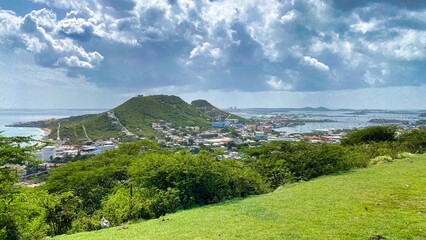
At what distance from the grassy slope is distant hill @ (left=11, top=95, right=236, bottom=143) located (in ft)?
328

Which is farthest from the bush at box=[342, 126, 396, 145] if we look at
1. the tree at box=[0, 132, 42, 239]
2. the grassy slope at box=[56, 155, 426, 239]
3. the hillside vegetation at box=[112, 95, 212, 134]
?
the hillside vegetation at box=[112, 95, 212, 134]

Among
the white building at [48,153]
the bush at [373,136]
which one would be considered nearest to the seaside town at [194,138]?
the white building at [48,153]

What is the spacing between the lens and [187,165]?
70.5ft

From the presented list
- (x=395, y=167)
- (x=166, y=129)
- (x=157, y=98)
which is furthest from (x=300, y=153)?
(x=157, y=98)

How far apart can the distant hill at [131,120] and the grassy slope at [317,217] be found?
100m

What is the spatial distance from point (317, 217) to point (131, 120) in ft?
424

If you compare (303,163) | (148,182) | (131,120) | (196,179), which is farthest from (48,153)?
(303,163)

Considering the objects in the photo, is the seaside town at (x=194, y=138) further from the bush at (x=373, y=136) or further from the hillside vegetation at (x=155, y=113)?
the bush at (x=373, y=136)

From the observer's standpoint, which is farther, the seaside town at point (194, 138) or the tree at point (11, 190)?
the seaside town at point (194, 138)

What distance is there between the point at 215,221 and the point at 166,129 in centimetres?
12251

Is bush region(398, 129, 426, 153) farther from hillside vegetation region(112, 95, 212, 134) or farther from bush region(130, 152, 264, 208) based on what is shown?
hillside vegetation region(112, 95, 212, 134)

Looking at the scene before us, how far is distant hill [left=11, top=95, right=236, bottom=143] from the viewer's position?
118 meters

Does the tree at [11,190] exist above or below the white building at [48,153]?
above

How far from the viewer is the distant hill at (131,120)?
118 metres
